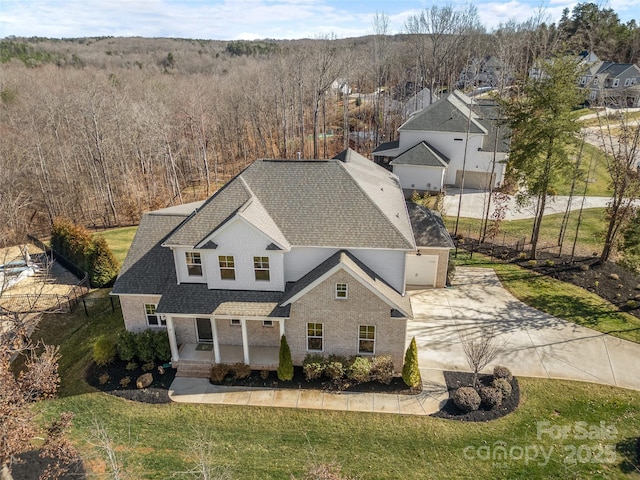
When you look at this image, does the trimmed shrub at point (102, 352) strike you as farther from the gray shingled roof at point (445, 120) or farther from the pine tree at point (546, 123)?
the gray shingled roof at point (445, 120)

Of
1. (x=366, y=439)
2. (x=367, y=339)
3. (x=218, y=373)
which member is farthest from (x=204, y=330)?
(x=366, y=439)

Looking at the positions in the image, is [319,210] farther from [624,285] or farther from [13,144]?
[13,144]

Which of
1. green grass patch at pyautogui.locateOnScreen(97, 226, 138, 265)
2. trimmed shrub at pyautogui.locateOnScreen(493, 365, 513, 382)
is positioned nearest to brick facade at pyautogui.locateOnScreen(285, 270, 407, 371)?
trimmed shrub at pyautogui.locateOnScreen(493, 365, 513, 382)

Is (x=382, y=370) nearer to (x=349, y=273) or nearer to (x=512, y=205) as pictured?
(x=349, y=273)

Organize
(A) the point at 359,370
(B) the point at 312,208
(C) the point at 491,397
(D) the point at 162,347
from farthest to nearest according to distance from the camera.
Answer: (B) the point at 312,208, (D) the point at 162,347, (A) the point at 359,370, (C) the point at 491,397

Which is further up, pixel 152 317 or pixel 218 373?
pixel 152 317

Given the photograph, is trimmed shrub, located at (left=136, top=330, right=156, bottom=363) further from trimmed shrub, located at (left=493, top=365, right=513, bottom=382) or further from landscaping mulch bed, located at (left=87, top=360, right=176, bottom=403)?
trimmed shrub, located at (left=493, top=365, right=513, bottom=382)

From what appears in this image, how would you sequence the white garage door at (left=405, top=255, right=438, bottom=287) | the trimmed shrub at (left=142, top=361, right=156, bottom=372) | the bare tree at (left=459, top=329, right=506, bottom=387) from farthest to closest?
the white garage door at (left=405, top=255, right=438, bottom=287) → the trimmed shrub at (left=142, top=361, right=156, bottom=372) → the bare tree at (left=459, top=329, right=506, bottom=387)
